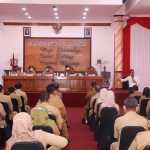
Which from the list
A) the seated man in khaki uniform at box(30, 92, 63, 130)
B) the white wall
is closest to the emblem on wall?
the white wall

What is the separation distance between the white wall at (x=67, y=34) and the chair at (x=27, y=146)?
14397 mm

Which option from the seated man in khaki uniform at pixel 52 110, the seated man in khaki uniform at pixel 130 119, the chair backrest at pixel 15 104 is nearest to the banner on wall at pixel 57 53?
the chair backrest at pixel 15 104

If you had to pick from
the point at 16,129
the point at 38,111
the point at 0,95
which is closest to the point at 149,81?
the point at 0,95

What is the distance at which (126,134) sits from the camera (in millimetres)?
3559

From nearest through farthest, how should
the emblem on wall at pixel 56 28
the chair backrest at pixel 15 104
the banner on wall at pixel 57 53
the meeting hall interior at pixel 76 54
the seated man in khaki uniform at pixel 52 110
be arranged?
the seated man in khaki uniform at pixel 52 110
the chair backrest at pixel 15 104
the meeting hall interior at pixel 76 54
the emblem on wall at pixel 56 28
the banner on wall at pixel 57 53

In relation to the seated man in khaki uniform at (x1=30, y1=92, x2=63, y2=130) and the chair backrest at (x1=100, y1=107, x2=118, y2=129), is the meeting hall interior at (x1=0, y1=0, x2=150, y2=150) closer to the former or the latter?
the chair backrest at (x1=100, y1=107, x2=118, y2=129)

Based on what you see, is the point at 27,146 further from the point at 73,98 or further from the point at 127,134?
the point at 73,98

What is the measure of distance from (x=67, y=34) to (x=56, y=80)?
14.0 ft

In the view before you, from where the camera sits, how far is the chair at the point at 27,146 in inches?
110

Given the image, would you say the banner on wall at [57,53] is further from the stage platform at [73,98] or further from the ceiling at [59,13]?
the stage platform at [73,98]

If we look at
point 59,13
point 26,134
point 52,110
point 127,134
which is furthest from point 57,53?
point 26,134

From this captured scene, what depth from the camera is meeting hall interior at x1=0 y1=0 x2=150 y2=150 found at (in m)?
7.96

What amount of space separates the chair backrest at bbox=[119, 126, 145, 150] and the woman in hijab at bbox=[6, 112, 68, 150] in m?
0.87

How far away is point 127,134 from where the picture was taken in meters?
3.55
